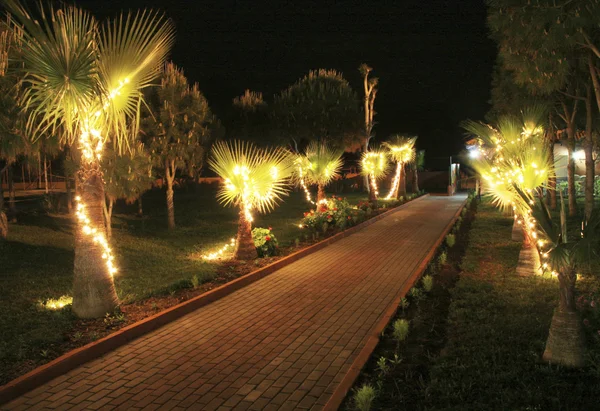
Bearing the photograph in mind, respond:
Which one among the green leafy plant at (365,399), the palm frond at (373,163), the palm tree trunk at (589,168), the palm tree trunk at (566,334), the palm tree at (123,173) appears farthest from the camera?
the palm frond at (373,163)

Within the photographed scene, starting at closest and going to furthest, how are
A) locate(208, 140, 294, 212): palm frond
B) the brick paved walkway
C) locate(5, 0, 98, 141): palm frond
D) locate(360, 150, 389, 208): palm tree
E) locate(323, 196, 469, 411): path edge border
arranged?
locate(323, 196, 469, 411): path edge border, the brick paved walkway, locate(5, 0, 98, 141): palm frond, locate(208, 140, 294, 212): palm frond, locate(360, 150, 389, 208): palm tree

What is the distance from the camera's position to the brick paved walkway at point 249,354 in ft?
16.1

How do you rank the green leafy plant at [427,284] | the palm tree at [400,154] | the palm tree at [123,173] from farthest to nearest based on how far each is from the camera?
1. the palm tree at [400,154]
2. the palm tree at [123,173]
3. the green leafy plant at [427,284]

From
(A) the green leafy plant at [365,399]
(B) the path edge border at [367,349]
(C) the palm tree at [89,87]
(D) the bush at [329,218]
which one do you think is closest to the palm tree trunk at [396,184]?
(D) the bush at [329,218]

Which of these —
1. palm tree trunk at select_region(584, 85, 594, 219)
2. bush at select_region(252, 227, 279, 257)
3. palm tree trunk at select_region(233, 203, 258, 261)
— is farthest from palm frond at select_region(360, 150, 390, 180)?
palm tree trunk at select_region(233, 203, 258, 261)

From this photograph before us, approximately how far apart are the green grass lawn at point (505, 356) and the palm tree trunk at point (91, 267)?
185 inches

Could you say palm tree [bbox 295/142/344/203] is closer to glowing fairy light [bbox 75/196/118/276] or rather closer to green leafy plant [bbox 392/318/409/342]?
glowing fairy light [bbox 75/196/118/276]

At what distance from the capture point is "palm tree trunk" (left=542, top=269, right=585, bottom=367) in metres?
5.27

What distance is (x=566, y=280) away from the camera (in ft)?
17.7

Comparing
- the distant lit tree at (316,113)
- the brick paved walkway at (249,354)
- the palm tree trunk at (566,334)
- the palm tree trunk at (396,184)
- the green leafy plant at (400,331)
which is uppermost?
the distant lit tree at (316,113)

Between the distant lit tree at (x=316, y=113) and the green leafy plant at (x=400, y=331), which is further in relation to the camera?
the distant lit tree at (x=316, y=113)

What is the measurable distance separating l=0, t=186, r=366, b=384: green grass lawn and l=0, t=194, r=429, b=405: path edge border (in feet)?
0.82

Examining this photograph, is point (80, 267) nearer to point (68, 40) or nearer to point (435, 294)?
point (68, 40)

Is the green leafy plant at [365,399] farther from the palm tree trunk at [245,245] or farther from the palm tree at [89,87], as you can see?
the palm tree trunk at [245,245]
